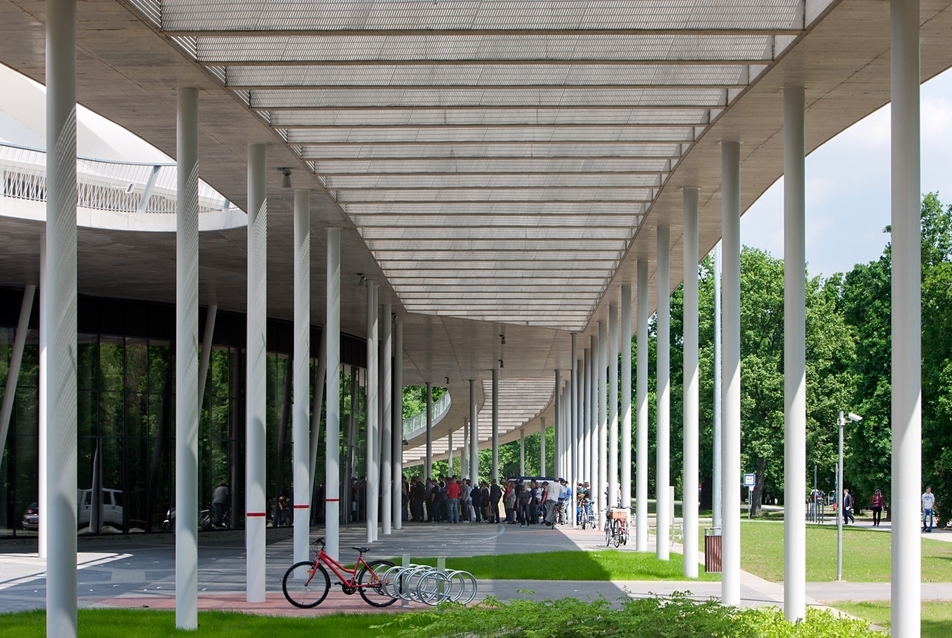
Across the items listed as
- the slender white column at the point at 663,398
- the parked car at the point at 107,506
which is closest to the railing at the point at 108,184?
the slender white column at the point at 663,398

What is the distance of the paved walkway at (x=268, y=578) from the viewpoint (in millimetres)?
17672

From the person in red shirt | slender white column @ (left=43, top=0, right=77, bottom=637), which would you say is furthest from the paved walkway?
the person in red shirt

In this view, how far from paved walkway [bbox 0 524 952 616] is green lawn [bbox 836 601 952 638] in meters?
0.74

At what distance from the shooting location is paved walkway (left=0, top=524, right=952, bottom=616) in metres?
17.7

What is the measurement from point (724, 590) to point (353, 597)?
5119 millimetres

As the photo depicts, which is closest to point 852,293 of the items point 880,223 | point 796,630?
point 880,223

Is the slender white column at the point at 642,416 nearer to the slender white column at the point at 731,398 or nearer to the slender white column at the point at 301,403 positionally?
the slender white column at the point at 301,403

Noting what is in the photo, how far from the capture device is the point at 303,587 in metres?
16.9

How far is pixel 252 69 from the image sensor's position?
15617mm

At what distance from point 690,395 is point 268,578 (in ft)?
24.6

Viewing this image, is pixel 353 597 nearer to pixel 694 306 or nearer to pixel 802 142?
pixel 694 306

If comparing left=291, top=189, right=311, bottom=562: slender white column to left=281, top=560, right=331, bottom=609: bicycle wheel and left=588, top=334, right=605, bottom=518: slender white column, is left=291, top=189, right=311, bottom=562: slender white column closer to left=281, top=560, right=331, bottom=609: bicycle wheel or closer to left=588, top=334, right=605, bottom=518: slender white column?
left=281, top=560, right=331, bottom=609: bicycle wheel

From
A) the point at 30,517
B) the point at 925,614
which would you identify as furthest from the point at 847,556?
the point at 30,517

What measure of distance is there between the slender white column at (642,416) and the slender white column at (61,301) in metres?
16.4
